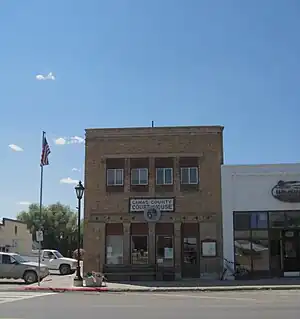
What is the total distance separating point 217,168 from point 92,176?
7.65 m

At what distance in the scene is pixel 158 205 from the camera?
31531mm

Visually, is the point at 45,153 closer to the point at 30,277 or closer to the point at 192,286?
the point at 30,277

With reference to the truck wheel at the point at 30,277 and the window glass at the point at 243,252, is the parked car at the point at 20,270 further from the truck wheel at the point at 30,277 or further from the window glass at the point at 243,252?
the window glass at the point at 243,252

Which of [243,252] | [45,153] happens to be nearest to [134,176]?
[45,153]

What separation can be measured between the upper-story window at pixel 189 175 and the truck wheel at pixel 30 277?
33.4ft

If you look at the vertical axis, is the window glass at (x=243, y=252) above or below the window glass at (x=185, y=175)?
below

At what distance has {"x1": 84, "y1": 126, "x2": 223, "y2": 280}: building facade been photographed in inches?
1219

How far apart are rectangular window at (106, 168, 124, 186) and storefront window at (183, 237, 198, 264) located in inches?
212

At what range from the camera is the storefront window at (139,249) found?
31.2m

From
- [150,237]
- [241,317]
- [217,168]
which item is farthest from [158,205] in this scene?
[241,317]

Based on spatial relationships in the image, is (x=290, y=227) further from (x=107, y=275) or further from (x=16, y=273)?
(x=16, y=273)

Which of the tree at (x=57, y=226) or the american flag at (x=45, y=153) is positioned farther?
the tree at (x=57, y=226)

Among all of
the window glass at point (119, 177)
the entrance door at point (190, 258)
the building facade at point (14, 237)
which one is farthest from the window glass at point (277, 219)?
the building facade at point (14, 237)

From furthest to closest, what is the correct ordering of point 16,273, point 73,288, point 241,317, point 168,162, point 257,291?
point 168,162, point 16,273, point 73,288, point 257,291, point 241,317
